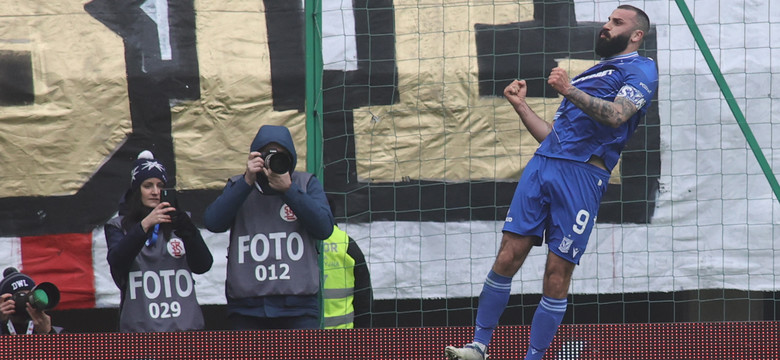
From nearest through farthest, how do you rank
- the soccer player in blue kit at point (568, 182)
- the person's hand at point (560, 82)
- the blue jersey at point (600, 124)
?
the person's hand at point (560, 82) → the soccer player in blue kit at point (568, 182) → the blue jersey at point (600, 124)

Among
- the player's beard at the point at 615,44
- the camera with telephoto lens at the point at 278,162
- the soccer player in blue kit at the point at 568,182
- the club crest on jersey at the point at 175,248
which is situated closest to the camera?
the soccer player in blue kit at the point at 568,182

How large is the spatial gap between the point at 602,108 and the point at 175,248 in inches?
90.3

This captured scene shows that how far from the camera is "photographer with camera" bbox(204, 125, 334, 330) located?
511cm

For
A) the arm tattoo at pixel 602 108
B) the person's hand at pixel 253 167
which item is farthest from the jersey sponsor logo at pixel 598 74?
the person's hand at pixel 253 167

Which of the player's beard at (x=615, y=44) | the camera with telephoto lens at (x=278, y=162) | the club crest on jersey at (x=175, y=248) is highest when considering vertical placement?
the player's beard at (x=615, y=44)

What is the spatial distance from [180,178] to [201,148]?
233 mm

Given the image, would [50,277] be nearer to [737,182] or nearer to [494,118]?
[494,118]

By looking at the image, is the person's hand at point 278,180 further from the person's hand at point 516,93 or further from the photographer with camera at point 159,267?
the person's hand at point 516,93

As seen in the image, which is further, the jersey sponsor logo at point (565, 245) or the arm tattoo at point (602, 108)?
the jersey sponsor logo at point (565, 245)

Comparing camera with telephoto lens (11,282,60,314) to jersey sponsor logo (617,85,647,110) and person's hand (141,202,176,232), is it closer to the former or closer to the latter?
person's hand (141,202,176,232)

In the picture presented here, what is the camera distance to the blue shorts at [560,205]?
4.55m

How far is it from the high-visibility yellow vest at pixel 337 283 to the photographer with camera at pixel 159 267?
92 cm

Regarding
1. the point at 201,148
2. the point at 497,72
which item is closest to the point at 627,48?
the point at 497,72

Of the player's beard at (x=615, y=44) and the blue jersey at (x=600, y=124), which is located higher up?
the player's beard at (x=615, y=44)
